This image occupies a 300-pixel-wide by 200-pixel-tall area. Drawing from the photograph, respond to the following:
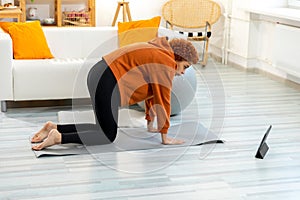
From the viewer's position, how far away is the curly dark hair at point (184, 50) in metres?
3.44

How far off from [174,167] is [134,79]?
24.0 inches

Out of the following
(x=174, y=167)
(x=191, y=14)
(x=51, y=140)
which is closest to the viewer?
(x=174, y=167)

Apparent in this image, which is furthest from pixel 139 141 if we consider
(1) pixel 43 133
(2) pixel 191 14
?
(2) pixel 191 14

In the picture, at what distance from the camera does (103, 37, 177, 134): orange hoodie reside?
3.44 meters

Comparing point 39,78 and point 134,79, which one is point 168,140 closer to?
point 134,79

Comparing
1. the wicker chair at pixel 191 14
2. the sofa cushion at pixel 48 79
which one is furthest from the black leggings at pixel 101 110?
the wicker chair at pixel 191 14

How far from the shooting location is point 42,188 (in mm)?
3068

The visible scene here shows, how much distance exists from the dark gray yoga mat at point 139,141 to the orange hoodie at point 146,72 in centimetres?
32

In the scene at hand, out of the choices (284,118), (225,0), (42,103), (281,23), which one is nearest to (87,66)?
(42,103)

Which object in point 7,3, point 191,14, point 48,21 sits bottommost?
point 48,21

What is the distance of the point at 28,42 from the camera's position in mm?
4930

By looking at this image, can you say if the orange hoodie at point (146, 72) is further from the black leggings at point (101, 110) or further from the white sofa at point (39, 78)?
the white sofa at point (39, 78)

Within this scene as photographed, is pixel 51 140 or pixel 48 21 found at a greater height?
pixel 48 21

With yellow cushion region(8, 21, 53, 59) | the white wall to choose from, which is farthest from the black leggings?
the white wall
